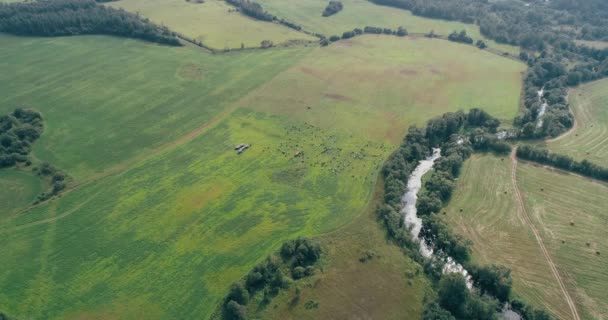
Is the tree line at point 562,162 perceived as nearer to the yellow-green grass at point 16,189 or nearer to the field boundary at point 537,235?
the field boundary at point 537,235

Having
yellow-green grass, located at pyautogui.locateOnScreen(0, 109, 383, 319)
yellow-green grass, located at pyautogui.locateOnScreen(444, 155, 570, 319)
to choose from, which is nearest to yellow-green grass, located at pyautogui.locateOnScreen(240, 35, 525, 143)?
yellow-green grass, located at pyautogui.locateOnScreen(0, 109, 383, 319)

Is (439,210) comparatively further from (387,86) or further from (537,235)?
(387,86)

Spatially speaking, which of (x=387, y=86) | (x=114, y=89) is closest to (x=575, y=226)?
(x=387, y=86)

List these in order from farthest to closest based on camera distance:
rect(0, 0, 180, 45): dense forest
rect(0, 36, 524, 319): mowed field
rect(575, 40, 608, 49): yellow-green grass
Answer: rect(575, 40, 608, 49): yellow-green grass, rect(0, 0, 180, 45): dense forest, rect(0, 36, 524, 319): mowed field

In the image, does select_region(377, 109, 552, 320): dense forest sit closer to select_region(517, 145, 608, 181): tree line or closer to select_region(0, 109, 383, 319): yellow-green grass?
select_region(517, 145, 608, 181): tree line

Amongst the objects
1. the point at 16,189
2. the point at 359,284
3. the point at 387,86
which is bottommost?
the point at 16,189
